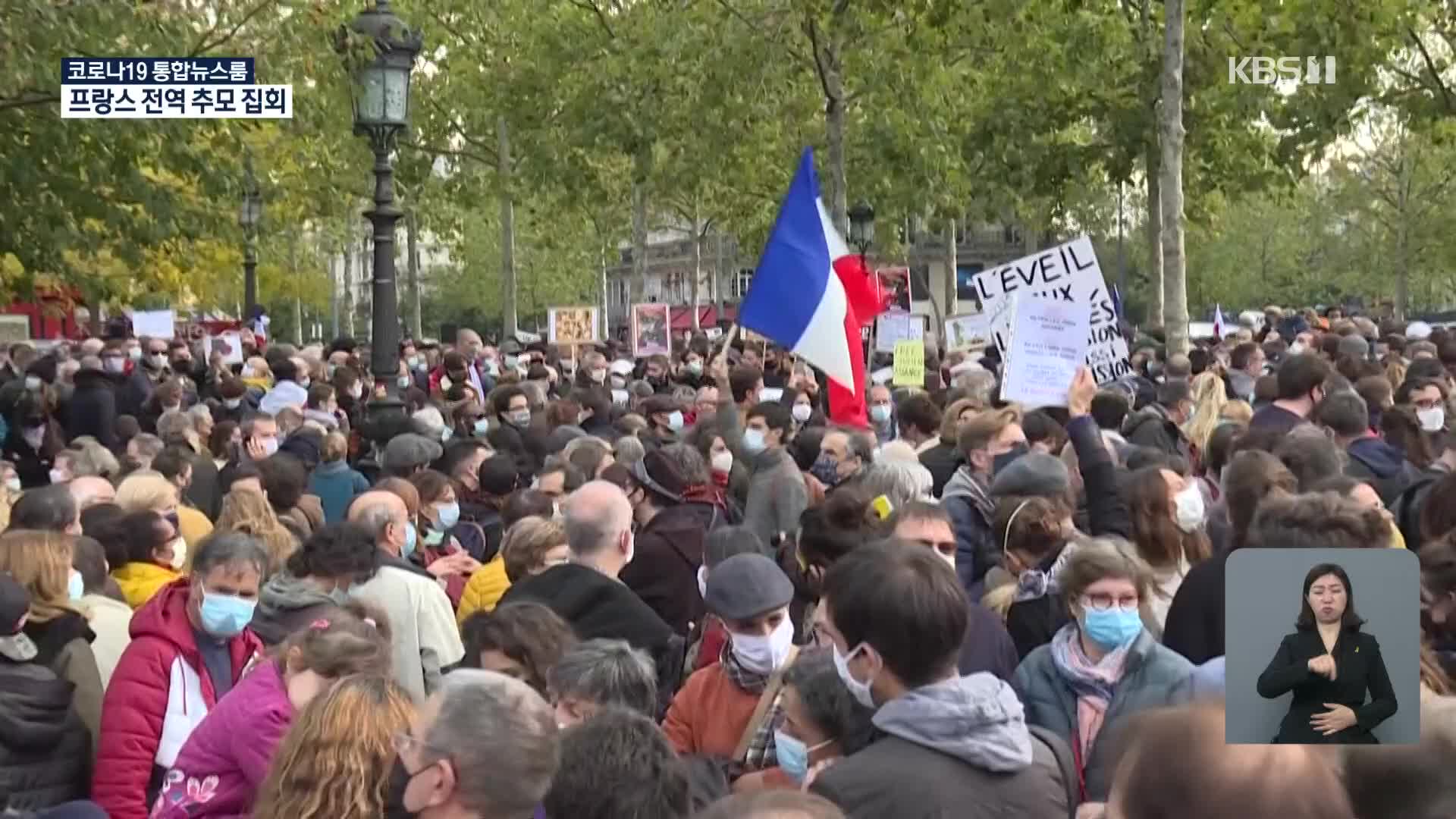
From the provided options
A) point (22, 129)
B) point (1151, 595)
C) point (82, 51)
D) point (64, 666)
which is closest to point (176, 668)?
point (64, 666)

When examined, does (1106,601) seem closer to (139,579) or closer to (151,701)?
(151,701)

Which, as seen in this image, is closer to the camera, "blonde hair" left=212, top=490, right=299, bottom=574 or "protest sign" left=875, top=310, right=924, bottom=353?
"blonde hair" left=212, top=490, right=299, bottom=574

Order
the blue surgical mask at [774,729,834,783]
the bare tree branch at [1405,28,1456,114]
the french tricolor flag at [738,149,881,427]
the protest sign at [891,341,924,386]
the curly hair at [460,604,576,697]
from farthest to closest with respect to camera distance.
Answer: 1. the bare tree branch at [1405,28,1456,114]
2. the protest sign at [891,341,924,386]
3. the french tricolor flag at [738,149,881,427]
4. the curly hair at [460,604,576,697]
5. the blue surgical mask at [774,729,834,783]

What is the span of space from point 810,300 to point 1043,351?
1874 mm

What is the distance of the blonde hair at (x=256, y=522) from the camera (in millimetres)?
7223

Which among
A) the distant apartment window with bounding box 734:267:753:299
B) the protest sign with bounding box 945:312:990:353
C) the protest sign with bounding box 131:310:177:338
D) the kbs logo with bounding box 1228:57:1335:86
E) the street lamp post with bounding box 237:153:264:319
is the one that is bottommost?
the protest sign with bounding box 945:312:990:353

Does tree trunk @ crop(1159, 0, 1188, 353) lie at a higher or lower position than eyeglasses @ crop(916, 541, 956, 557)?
higher

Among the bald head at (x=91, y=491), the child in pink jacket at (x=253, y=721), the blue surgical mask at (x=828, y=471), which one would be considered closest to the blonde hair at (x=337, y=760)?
the child in pink jacket at (x=253, y=721)

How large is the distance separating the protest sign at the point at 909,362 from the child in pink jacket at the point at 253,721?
1099cm

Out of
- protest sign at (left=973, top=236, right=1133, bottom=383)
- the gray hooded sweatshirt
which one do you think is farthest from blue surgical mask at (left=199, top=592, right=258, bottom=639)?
protest sign at (left=973, top=236, right=1133, bottom=383)

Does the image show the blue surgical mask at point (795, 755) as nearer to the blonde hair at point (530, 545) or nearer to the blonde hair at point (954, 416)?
the blonde hair at point (530, 545)

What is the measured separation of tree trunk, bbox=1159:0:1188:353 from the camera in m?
21.2

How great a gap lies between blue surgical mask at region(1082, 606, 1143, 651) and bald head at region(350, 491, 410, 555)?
9.54 feet

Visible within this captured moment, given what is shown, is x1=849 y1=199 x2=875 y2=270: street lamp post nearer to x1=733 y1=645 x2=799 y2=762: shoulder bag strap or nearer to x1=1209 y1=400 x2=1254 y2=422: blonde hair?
x1=1209 y1=400 x2=1254 y2=422: blonde hair
